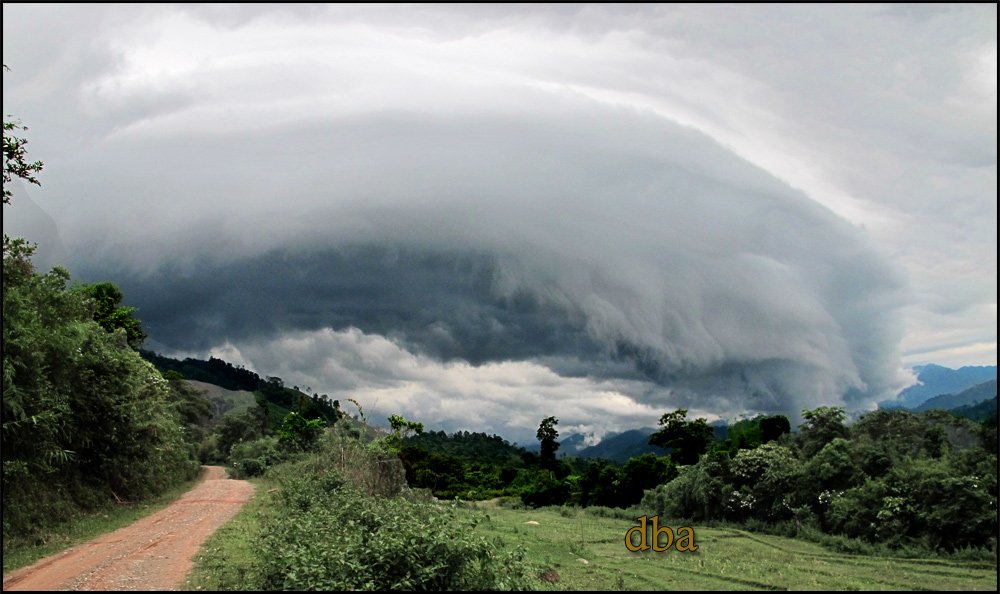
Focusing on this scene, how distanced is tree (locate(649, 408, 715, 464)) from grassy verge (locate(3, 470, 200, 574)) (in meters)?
31.1

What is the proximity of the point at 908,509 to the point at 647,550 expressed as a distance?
7165 millimetres

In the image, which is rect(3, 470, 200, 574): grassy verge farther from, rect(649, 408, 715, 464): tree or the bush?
rect(649, 408, 715, 464): tree

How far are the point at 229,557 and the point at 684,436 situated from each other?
36760 millimetres

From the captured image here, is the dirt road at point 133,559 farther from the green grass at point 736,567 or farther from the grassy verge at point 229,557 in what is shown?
the green grass at point 736,567

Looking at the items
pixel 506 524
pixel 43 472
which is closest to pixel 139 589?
pixel 43 472

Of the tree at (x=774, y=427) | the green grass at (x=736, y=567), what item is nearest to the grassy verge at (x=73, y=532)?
the green grass at (x=736, y=567)

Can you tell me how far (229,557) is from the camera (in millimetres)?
13836

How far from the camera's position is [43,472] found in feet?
62.0

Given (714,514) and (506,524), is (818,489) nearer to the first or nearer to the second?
(714,514)

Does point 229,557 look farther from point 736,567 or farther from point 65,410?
point 736,567

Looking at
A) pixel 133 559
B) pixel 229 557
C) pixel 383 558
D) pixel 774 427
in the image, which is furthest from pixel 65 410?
pixel 774 427

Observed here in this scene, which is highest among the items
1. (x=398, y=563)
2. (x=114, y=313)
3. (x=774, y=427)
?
(x=114, y=313)

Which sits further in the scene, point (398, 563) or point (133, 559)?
point (133, 559)

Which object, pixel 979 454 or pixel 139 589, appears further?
pixel 979 454
